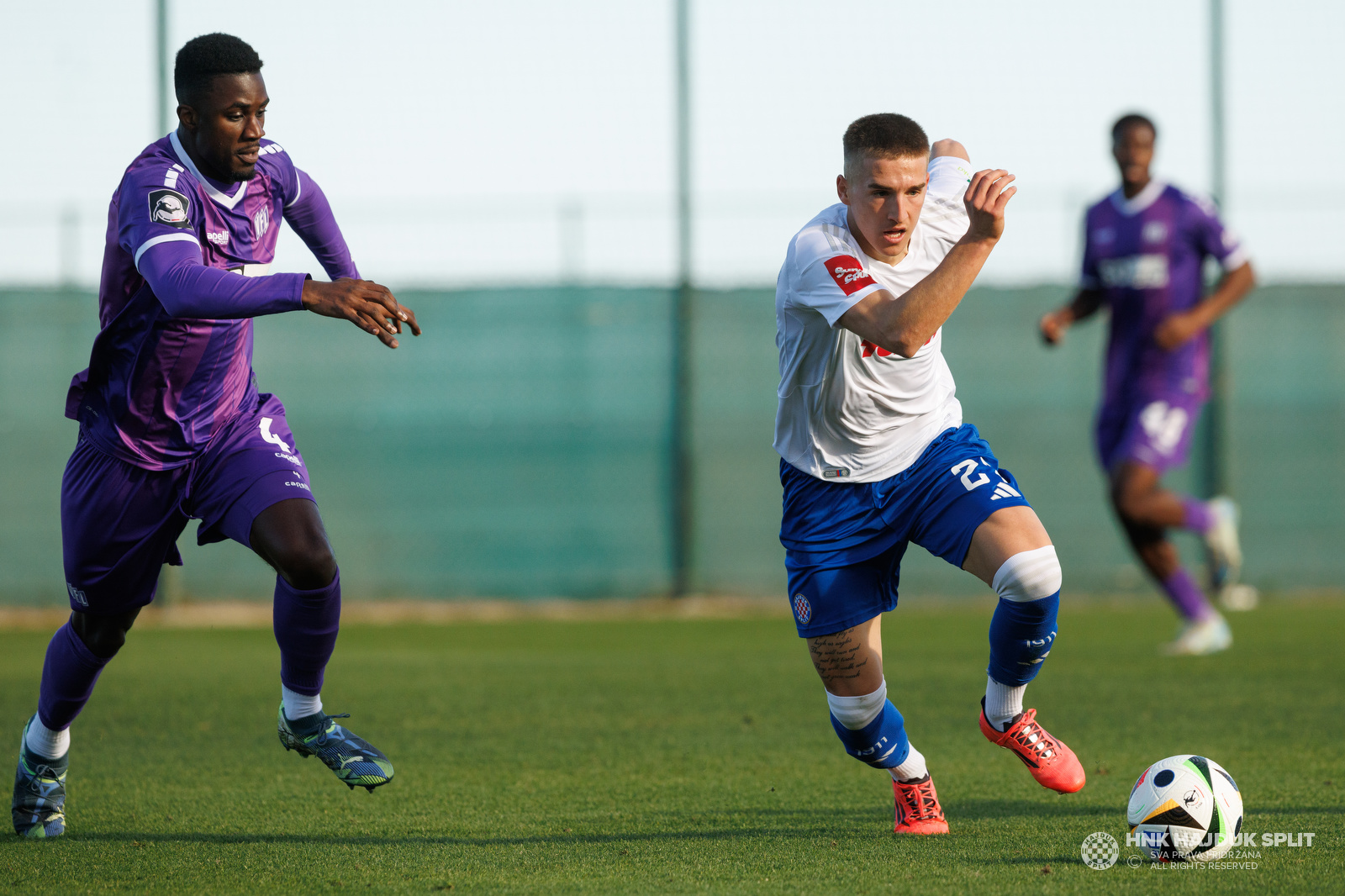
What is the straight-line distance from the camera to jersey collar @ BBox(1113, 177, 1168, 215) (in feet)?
28.4

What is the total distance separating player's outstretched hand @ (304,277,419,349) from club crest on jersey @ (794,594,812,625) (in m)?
1.36

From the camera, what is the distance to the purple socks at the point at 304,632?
A: 13.6 feet

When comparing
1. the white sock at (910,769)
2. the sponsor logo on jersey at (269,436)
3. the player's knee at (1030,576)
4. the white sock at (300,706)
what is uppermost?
the sponsor logo on jersey at (269,436)

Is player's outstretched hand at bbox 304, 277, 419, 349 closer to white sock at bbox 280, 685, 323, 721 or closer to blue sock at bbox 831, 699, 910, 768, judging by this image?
white sock at bbox 280, 685, 323, 721

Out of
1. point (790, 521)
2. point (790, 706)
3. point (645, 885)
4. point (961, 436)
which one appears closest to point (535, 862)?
point (645, 885)

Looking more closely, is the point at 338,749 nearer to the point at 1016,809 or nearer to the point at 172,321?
the point at 172,321

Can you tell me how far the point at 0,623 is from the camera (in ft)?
35.9

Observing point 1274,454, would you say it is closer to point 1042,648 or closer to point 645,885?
point 1042,648

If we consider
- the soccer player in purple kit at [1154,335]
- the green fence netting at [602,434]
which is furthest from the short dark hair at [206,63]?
the green fence netting at [602,434]

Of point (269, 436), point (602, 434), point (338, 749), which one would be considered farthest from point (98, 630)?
point (602, 434)

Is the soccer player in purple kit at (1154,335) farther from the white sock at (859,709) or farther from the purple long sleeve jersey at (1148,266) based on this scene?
the white sock at (859,709)

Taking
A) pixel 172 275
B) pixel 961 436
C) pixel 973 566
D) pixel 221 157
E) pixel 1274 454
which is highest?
pixel 221 157

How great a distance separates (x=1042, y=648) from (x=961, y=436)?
693mm

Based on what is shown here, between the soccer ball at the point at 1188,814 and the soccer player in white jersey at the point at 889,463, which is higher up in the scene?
the soccer player in white jersey at the point at 889,463
